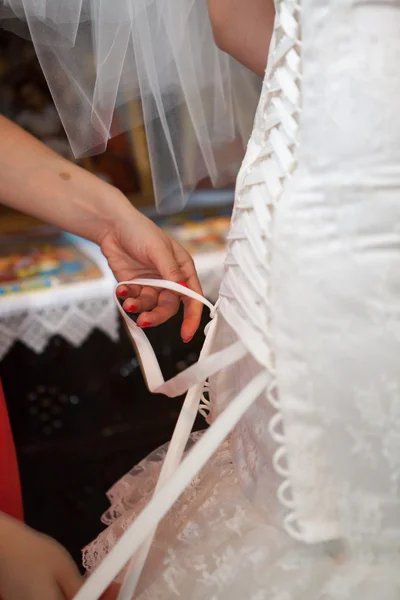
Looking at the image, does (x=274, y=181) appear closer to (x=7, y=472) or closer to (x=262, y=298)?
(x=262, y=298)

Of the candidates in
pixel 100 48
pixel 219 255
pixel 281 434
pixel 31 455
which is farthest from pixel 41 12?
pixel 31 455

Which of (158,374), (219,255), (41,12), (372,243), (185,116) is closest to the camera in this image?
(372,243)

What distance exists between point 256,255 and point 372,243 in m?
0.08

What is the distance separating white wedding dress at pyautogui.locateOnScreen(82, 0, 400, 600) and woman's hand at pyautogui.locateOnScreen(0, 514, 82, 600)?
0.06 m

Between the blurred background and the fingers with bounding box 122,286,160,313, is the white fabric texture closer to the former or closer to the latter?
the fingers with bounding box 122,286,160,313

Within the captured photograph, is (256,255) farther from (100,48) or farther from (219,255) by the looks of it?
(219,255)

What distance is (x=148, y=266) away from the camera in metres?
0.67

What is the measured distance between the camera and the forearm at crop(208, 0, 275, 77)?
458 mm

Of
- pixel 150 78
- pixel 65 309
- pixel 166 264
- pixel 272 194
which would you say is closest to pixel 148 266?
pixel 166 264

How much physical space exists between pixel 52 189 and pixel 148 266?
6.3 inches

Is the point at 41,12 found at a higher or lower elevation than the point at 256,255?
higher

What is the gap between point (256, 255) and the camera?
37cm

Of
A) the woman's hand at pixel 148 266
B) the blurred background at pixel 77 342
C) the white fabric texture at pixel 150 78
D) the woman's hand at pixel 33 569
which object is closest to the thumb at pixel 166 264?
the woman's hand at pixel 148 266

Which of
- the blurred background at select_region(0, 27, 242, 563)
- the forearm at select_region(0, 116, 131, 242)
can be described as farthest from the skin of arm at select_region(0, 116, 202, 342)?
the blurred background at select_region(0, 27, 242, 563)
